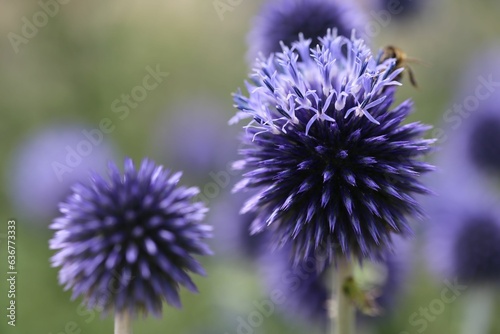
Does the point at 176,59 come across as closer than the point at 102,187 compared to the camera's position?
No

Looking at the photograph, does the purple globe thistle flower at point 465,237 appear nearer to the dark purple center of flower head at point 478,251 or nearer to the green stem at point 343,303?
the dark purple center of flower head at point 478,251

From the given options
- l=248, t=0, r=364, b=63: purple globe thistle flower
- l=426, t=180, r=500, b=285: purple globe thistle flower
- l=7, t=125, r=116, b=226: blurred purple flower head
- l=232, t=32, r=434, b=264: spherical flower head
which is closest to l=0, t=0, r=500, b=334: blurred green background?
l=7, t=125, r=116, b=226: blurred purple flower head

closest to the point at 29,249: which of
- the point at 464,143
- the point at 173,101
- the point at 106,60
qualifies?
the point at 106,60

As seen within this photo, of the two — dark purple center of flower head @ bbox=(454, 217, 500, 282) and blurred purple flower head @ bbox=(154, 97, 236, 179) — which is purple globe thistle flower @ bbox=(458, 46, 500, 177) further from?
blurred purple flower head @ bbox=(154, 97, 236, 179)

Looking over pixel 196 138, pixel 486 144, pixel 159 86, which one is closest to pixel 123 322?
pixel 486 144

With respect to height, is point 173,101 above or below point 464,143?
above

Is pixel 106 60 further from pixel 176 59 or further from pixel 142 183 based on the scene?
pixel 142 183

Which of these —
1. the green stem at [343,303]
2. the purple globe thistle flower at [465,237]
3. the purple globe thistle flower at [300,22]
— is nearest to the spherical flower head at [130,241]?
the green stem at [343,303]
